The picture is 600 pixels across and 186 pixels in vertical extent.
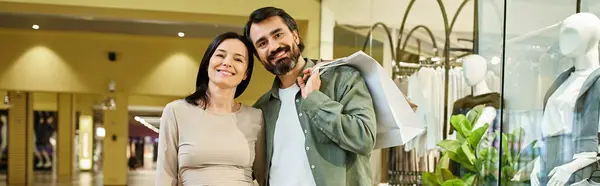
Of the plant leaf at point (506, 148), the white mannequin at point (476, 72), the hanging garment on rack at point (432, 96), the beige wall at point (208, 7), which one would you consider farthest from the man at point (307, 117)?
the beige wall at point (208, 7)

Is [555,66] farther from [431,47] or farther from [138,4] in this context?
[138,4]

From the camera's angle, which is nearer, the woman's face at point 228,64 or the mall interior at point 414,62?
the woman's face at point 228,64

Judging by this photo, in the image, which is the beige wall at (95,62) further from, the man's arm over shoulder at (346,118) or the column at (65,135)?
the man's arm over shoulder at (346,118)

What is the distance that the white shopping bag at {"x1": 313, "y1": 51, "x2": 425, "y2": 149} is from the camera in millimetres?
1904

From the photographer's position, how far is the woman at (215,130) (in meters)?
1.88

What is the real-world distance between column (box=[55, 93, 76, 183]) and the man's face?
1632 centimetres

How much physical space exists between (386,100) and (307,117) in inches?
9.3

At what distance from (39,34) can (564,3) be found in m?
9.67

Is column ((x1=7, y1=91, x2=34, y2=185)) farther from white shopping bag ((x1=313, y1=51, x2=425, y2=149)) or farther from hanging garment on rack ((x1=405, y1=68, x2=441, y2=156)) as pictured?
white shopping bag ((x1=313, y1=51, x2=425, y2=149))

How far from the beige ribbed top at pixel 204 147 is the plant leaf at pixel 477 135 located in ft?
5.87

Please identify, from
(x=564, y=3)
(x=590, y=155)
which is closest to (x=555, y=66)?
(x=564, y=3)

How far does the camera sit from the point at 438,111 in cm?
504

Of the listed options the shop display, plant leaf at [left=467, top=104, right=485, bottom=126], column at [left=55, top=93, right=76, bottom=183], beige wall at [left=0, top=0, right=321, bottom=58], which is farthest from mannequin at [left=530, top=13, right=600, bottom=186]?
the shop display

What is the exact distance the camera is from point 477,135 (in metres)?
3.49
